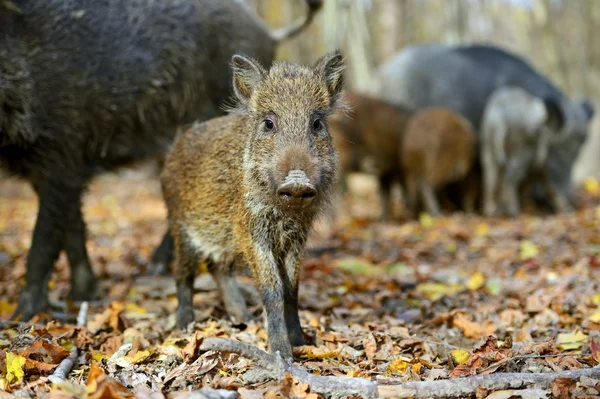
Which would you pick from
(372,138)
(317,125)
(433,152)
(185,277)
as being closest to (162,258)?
(185,277)

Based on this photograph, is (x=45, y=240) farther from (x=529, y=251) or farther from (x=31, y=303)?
(x=529, y=251)

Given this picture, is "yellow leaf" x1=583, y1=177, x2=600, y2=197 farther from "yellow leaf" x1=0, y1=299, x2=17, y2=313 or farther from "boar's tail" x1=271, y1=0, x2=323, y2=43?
"yellow leaf" x1=0, y1=299, x2=17, y2=313

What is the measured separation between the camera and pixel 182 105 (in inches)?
241

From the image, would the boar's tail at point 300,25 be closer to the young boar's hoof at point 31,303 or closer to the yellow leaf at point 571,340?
the young boar's hoof at point 31,303

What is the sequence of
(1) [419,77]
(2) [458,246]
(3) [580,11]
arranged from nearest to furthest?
1. (2) [458,246]
2. (1) [419,77]
3. (3) [580,11]

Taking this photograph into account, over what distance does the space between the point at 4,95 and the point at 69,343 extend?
6.40 ft

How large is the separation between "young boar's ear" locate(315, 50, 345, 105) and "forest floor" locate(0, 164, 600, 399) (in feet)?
3.09

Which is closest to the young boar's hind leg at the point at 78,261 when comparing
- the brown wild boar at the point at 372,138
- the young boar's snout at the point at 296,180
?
the young boar's snout at the point at 296,180

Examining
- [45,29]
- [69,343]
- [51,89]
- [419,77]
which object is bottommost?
[69,343]

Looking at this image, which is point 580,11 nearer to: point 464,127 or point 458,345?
point 464,127

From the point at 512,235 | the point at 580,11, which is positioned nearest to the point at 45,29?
the point at 512,235

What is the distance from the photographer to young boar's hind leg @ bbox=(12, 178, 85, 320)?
16.2 feet

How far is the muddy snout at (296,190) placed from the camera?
329 centimetres

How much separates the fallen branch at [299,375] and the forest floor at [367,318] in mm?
56
